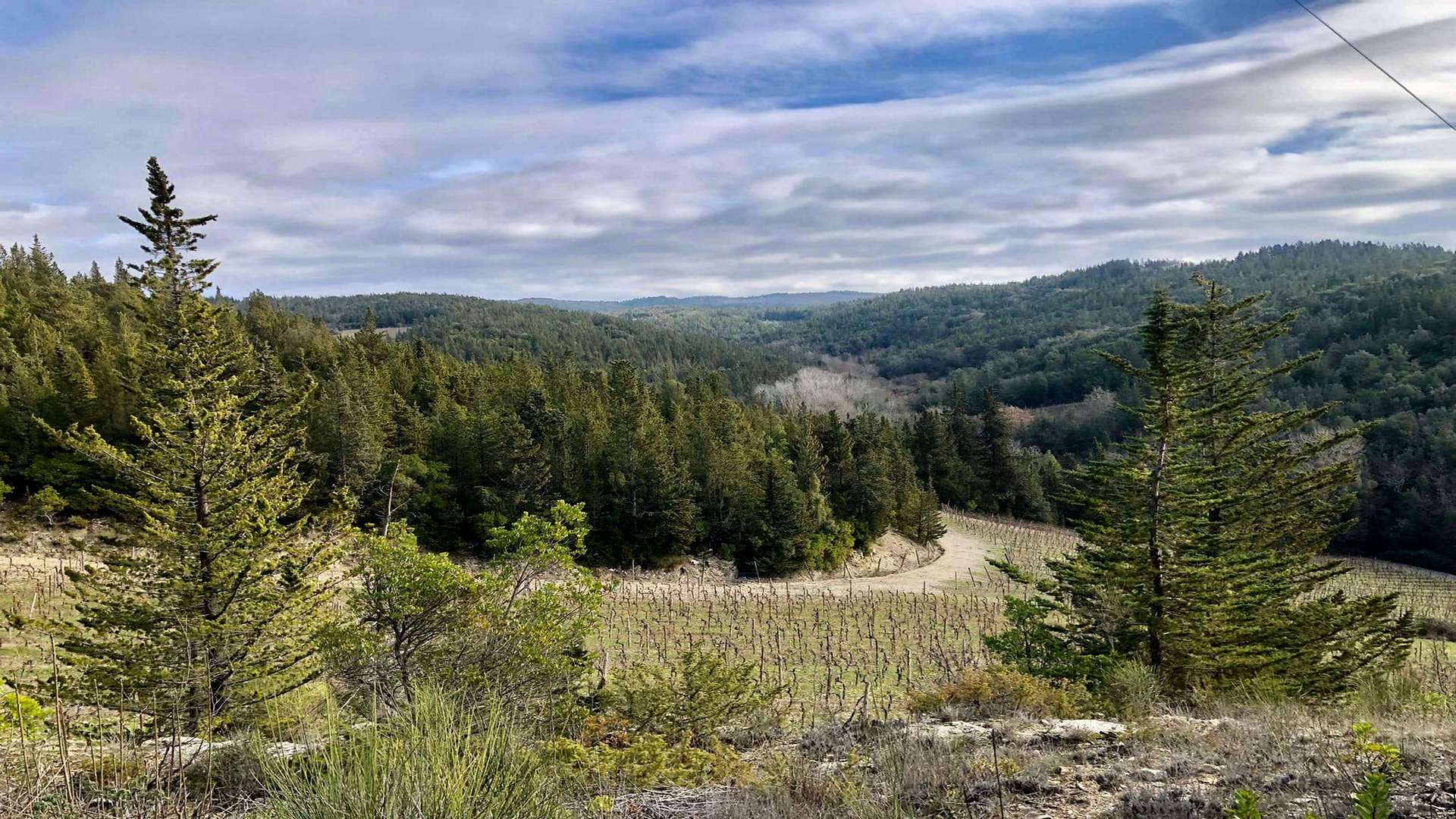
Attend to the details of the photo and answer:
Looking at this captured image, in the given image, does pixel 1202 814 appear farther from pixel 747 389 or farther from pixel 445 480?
pixel 747 389

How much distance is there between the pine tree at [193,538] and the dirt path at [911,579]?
25753 millimetres

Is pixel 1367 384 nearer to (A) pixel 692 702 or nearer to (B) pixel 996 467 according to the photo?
(B) pixel 996 467

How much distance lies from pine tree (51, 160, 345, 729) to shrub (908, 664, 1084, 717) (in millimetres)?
8590

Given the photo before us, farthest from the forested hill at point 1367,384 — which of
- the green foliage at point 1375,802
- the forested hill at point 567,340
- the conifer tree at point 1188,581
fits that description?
the forested hill at point 567,340

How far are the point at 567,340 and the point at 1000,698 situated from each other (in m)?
150

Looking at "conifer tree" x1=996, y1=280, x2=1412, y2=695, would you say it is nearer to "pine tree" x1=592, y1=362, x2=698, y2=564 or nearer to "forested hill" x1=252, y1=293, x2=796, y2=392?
"pine tree" x1=592, y1=362, x2=698, y2=564

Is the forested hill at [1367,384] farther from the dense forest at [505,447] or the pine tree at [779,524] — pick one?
the dense forest at [505,447]

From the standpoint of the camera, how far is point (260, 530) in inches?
462

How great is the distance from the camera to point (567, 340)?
154 meters

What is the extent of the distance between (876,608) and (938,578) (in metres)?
11.2

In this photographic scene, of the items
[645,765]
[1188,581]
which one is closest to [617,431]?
[1188,581]

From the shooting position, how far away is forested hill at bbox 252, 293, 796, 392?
137 meters

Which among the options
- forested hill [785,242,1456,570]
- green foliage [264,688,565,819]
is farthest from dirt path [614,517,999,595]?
green foliage [264,688,565,819]

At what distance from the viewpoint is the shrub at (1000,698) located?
336 inches
